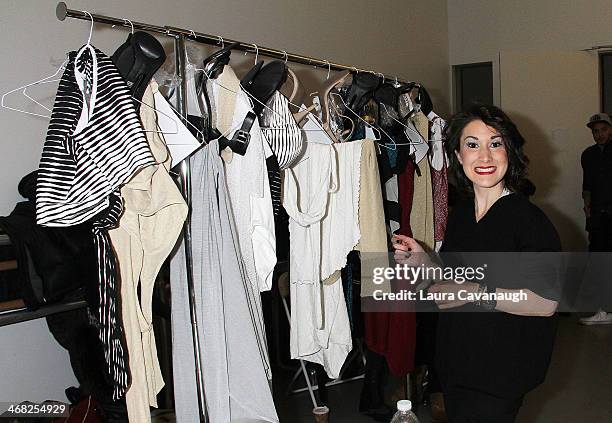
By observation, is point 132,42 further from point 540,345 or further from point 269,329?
point 269,329

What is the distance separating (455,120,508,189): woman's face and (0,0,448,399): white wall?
5.46ft

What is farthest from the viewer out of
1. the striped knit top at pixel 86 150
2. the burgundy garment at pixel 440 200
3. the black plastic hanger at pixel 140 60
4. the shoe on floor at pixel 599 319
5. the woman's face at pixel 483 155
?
the shoe on floor at pixel 599 319

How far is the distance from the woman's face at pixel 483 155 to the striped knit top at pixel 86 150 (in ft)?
3.10


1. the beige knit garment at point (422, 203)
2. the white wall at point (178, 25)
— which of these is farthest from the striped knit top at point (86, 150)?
the beige knit garment at point (422, 203)

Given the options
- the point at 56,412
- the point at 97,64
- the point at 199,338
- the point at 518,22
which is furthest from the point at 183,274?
the point at 518,22

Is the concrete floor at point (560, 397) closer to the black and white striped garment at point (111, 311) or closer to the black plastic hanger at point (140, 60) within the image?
the black and white striped garment at point (111, 311)

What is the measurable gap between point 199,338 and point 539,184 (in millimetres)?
4728

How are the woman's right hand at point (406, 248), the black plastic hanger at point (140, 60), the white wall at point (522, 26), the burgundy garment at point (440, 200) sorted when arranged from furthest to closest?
the white wall at point (522, 26) < the burgundy garment at point (440, 200) < the woman's right hand at point (406, 248) < the black plastic hanger at point (140, 60)

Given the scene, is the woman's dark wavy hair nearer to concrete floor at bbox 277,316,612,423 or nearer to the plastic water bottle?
the plastic water bottle

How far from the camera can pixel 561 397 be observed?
159 inches

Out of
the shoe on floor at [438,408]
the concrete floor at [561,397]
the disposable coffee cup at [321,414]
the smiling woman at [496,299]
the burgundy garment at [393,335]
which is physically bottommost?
the concrete floor at [561,397]

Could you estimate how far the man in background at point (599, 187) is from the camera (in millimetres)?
5621

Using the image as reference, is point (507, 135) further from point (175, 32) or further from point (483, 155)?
point (175, 32)

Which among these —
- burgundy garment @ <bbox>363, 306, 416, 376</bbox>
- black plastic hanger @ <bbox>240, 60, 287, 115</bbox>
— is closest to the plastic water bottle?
black plastic hanger @ <bbox>240, 60, 287, 115</bbox>
